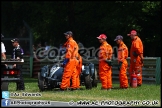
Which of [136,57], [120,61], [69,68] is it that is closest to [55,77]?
[69,68]

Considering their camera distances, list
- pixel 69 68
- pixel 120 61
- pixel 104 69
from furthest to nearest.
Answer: pixel 120 61, pixel 104 69, pixel 69 68

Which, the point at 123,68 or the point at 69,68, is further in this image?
the point at 123,68

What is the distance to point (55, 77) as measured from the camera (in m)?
21.3

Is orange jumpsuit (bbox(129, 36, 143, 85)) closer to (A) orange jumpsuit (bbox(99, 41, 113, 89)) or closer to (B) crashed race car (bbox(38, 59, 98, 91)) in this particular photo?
(A) orange jumpsuit (bbox(99, 41, 113, 89))

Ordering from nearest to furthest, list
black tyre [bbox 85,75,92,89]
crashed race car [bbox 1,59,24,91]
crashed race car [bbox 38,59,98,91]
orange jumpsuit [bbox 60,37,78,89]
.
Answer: crashed race car [bbox 1,59,24,91] < orange jumpsuit [bbox 60,37,78,89] < crashed race car [bbox 38,59,98,91] < black tyre [bbox 85,75,92,89]

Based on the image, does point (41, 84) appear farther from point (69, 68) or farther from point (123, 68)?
point (123, 68)

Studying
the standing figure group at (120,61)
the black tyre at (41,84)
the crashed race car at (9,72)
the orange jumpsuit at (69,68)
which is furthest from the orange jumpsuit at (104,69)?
the crashed race car at (9,72)

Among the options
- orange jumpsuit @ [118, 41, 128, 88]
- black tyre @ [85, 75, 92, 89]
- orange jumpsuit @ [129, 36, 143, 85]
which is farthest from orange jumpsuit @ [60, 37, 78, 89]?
orange jumpsuit @ [129, 36, 143, 85]

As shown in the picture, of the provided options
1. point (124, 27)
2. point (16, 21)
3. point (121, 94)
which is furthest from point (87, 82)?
point (16, 21)

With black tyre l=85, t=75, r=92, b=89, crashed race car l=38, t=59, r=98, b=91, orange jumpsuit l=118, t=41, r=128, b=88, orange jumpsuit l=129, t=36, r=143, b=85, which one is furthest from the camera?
orange jumpsuit l=129, t=36, r=143, b=85

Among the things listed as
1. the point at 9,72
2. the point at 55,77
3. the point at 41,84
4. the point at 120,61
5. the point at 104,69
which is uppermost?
the point at 120,61

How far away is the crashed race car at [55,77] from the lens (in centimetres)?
2103

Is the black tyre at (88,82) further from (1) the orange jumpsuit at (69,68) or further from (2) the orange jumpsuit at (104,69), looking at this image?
(1) the orange jumpsuit at (69,68)

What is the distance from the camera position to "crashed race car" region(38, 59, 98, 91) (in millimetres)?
21031
